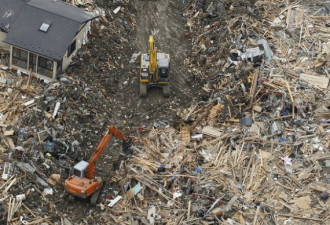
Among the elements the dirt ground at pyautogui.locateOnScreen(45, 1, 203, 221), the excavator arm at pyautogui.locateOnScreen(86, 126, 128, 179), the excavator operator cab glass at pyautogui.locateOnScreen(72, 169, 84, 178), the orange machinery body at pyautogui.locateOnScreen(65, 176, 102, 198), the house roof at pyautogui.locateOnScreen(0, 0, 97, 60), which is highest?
the house roof at pyautogui.locateOnScreen(0, 0, 97, 60)

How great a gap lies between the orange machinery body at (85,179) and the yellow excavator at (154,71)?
18.2ft

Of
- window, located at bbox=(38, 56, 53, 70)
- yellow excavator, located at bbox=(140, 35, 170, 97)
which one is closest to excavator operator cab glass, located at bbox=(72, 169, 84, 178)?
window, located at bbox=(38, 56, 53, 70)

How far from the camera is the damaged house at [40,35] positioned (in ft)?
95.2

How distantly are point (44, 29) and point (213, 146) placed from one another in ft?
34.6

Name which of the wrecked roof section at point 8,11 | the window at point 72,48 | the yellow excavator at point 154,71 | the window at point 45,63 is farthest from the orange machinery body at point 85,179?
the wrecked roof section at point 8,11

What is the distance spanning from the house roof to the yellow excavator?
3904mm

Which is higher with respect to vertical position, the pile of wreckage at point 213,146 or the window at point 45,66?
the window at point 45,66

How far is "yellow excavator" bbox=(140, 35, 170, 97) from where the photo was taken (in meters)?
29.8

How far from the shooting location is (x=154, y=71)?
3005cm

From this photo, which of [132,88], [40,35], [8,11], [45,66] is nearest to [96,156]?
[45,66]

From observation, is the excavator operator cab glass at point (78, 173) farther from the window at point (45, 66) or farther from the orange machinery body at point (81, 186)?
the window at point (45, 66)

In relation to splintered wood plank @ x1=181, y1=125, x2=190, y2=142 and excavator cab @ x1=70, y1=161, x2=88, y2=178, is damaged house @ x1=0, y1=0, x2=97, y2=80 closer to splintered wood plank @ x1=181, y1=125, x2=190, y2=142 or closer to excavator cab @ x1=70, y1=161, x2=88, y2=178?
excavator cab @ x1=70, y1=161, x2=88, y2=178

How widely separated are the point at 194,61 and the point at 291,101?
7432 mm

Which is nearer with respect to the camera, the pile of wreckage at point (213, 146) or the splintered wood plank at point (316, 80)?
the pile of wreckage at point (213, 146)
